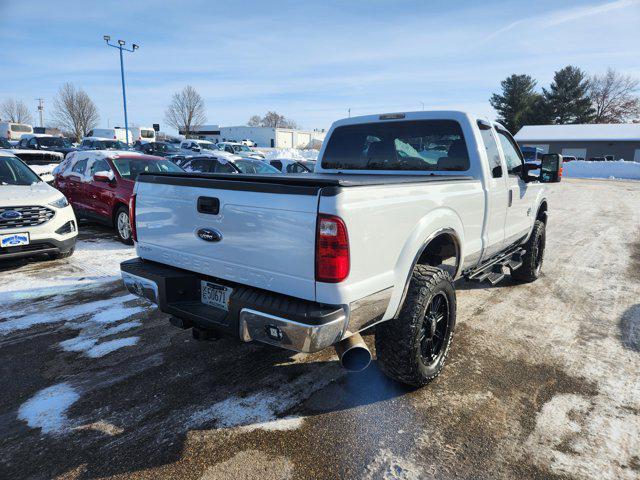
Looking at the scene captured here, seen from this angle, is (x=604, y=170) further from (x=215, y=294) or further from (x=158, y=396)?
(x=158, y=396)

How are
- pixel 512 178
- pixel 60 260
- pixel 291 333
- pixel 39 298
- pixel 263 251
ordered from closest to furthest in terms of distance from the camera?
pixel 291 333
pixel 263 251
pixel 512 178
pixel 39 298
pixel 60 260

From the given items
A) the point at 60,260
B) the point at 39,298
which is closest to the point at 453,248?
the point at 39,298

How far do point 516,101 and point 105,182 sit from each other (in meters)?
64.7

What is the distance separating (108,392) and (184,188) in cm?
157

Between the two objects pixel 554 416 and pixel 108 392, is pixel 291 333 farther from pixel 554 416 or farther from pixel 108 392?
pixel 554 416

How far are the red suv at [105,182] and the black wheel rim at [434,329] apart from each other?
6.07 metres

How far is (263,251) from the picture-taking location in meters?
2.60

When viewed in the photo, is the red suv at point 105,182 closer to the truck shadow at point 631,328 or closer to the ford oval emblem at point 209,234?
the ford oval emblem at point 209,234

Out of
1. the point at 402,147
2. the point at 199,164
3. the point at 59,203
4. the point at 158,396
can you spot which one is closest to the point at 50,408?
the point at 158,396

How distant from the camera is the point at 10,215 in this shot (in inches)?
227

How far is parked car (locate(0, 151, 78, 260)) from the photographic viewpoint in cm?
574

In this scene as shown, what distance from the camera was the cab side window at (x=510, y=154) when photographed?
4.72 meters

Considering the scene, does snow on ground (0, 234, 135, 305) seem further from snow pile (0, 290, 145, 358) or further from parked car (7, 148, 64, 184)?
parked car (7, 148, 64, 184)

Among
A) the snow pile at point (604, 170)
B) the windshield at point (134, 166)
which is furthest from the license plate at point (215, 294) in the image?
the snow pile at point (604, 170)
